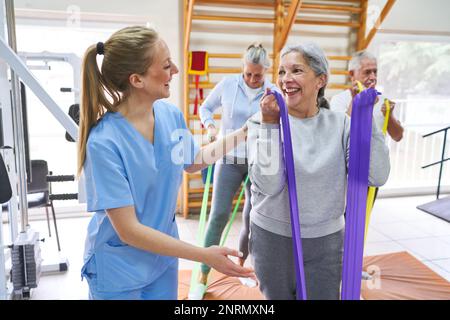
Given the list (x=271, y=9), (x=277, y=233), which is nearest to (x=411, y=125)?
(x=271, y=9)

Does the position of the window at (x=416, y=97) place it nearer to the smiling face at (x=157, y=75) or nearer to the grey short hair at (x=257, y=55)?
the grey short hair at (x=257, y=55)

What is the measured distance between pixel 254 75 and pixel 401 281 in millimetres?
1628

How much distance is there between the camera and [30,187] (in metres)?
2.94

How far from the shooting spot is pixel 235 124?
231 centimetres

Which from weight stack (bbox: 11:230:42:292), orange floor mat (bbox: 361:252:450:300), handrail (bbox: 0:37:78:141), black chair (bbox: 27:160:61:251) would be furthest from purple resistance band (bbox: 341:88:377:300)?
black chair (bbox: 27:160:61:251)

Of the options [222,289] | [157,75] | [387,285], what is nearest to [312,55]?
[157,75]

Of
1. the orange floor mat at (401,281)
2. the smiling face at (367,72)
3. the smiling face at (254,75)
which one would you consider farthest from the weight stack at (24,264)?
the smiling face at (367,72)

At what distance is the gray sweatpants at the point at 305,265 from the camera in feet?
4.04

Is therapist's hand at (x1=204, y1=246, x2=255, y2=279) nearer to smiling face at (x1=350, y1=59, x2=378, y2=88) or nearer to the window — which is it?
smiling face at (x1=350, y1=59, x2=378, y2=88)

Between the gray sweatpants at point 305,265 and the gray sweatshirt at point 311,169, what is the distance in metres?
0.03

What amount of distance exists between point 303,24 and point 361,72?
1.90 m

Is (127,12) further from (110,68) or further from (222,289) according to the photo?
(110,68)

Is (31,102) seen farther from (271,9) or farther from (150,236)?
(150,236)

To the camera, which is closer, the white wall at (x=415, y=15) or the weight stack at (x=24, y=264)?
the weight stack at (x=24, y=264)
